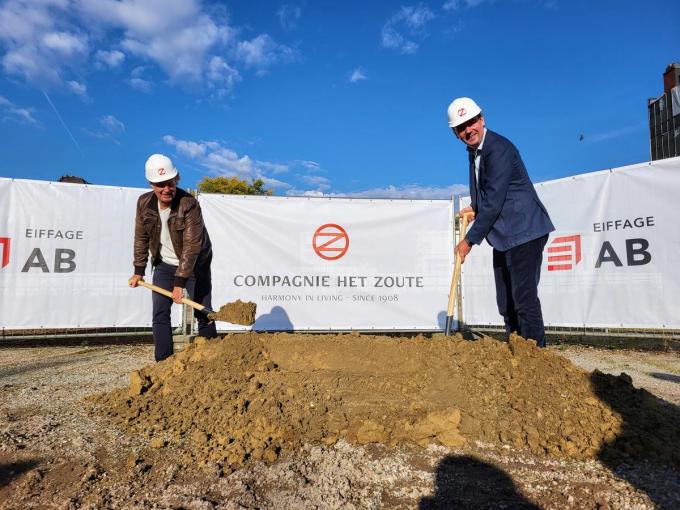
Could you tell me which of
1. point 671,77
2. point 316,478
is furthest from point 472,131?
point 671,77

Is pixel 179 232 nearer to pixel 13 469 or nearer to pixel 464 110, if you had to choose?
pixel 13 469

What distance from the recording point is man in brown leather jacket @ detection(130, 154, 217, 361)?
4.13 m

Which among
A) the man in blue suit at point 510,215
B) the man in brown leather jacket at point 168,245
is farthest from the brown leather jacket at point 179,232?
the man in blue suit at point 510,215

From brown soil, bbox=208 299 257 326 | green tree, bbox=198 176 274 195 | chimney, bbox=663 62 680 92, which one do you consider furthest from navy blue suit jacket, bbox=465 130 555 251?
green tree, bbox=198 176 274 195

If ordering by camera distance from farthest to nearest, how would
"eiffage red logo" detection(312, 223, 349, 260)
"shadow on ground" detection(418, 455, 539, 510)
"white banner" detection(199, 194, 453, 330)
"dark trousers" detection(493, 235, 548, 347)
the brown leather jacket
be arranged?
"eiffage red logo" detection(312, 223, 349, 260) < "white banner" detection(199, 194, 453, 330) < the brown leather jacket < "dark trousers" detection(493, 235, 548, 347) < "shadow on ground" detection(418, 455, 539, 510)

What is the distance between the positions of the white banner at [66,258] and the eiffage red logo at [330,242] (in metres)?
2.87

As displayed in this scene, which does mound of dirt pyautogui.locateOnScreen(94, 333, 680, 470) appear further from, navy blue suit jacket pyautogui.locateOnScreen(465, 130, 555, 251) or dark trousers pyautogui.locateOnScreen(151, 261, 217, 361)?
navy blue suit jacket pyautogui.locateOnScreen(465, 130, 555, 251)

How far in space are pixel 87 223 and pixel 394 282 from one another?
5.09m

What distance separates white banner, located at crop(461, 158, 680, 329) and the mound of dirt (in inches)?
149

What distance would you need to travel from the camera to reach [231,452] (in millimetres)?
2506

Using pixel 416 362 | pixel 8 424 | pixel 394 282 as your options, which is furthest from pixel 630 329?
pixel 8 424

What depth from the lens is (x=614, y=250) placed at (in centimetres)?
630

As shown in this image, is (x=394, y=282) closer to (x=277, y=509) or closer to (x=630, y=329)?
(x=630, y=329)

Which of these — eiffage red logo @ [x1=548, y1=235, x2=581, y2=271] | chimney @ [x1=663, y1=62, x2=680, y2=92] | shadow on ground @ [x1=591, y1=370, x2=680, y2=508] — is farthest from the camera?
chimney @ [x1=663, y1=62, x2=680, y2=92]
